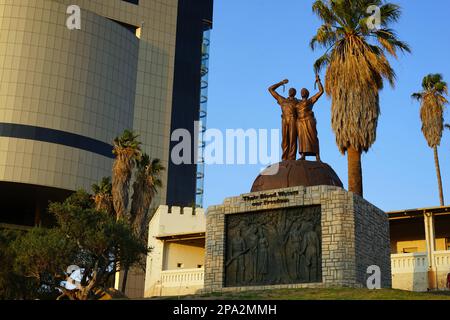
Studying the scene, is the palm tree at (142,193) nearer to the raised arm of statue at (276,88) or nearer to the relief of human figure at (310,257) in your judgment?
the raised arm of statue at (276,88)

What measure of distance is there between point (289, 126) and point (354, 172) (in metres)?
6.42

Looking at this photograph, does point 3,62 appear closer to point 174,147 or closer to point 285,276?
point 174,147

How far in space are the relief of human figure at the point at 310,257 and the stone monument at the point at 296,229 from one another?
37 millimetres

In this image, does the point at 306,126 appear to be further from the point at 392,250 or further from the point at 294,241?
the point at 392,250

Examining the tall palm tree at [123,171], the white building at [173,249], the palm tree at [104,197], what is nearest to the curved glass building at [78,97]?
the palm tree at [104,197]

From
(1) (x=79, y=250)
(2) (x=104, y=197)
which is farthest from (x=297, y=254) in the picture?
(2) (x=104, y=197)

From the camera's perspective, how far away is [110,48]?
264 feet

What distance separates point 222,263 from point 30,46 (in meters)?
52.7

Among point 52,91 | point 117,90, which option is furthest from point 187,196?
point 52,91

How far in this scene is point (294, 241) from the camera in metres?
26.7

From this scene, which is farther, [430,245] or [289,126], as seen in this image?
[430,245]

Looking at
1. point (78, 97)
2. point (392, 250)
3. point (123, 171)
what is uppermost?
point (78, 97)

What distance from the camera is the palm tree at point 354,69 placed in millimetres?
34625

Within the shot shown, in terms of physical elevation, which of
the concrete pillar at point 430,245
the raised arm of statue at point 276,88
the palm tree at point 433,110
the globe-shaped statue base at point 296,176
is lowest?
the concrete pillar at point 430,245
